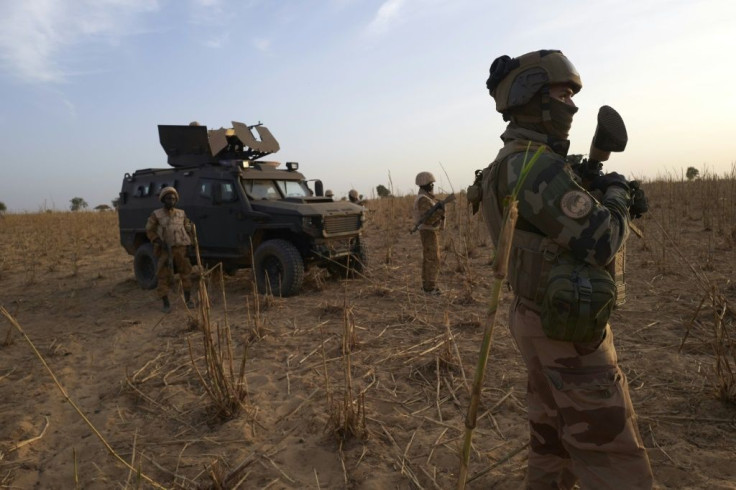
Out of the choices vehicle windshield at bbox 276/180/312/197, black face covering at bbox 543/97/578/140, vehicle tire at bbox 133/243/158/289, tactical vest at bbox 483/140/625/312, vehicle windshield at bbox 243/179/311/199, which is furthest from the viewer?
vehicle tire at bbox 133/243/158/289

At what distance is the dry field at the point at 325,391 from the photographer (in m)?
2.53

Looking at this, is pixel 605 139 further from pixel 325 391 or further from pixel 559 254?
pixel 325 391

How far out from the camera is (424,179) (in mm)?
6230

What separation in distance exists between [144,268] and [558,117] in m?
7.44

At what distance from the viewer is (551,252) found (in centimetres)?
158

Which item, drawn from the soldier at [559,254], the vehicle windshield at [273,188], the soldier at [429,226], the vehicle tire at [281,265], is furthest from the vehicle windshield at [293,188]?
the soldier at [559,254]

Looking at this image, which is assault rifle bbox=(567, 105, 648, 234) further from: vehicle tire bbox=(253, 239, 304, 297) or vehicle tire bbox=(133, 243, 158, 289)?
vehicle tire bbox=(133, 243, 158, 289)

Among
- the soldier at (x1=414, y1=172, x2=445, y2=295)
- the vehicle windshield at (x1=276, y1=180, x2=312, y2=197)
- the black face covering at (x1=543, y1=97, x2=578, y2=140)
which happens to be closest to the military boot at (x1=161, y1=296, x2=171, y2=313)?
the vehicle windshield at (x1=276, y1=180, x2=312, y2=197)

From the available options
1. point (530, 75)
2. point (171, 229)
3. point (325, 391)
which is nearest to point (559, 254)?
point (530, 75)

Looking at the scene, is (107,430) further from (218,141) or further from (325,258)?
(218,141)

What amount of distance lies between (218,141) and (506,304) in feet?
16.3

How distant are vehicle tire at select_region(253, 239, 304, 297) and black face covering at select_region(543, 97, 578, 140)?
15.6 feet

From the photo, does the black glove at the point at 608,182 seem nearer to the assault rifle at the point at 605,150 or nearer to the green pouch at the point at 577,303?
the assault rifle at the point at 605,150

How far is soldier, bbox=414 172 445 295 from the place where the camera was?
5988 millimetres
